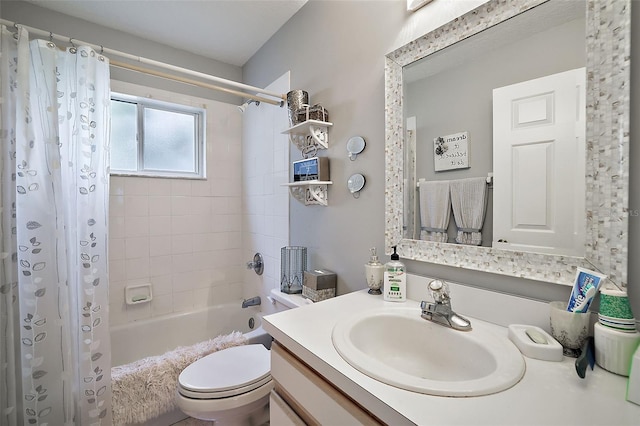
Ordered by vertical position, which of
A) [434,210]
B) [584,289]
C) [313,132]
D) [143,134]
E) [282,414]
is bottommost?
[282,414]

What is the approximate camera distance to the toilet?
116 cm

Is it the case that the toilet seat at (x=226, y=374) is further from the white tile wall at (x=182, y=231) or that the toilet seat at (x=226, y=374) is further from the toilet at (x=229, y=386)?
the white tile wall at (x=182, y=231)

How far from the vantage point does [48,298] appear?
121 cm

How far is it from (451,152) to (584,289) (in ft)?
1.80

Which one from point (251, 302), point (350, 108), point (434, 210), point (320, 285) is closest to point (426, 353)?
point (434, 210)

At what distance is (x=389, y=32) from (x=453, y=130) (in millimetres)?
551

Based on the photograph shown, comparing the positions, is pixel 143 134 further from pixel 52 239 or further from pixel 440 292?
pixel 440 292

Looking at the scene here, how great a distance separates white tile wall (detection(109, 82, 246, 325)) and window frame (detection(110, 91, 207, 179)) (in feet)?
0.13

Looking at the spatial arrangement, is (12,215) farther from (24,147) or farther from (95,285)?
(95,285)

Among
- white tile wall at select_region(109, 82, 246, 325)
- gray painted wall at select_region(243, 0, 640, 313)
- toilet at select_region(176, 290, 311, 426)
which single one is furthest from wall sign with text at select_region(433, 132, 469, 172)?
white tile wall at select_region(109, 82, 246, 325)

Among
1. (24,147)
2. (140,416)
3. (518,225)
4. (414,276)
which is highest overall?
(24,147)

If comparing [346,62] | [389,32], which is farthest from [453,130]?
[346,62]

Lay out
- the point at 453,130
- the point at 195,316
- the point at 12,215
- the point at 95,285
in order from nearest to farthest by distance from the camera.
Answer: the point at 453,130
the point at 12,215
the point at 95,285
the point at 195,316

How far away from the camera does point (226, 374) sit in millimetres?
1277
